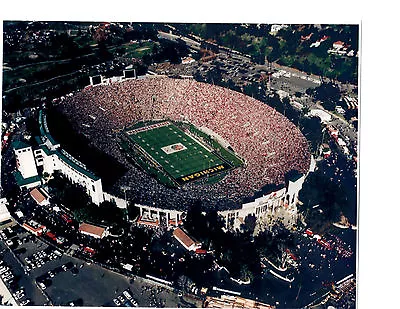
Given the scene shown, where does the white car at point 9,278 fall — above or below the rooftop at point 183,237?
below

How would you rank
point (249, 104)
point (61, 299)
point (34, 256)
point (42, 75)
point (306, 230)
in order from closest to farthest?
1. point (61, 299)
2. point (34, 256)
3. point (306, 230)
4. point (42, 75)
5. point (249, 104)

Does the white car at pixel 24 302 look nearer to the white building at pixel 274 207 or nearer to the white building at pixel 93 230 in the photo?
the white building at pixel 93 230

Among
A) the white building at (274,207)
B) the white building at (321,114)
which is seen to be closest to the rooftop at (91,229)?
the white building at (274,207)

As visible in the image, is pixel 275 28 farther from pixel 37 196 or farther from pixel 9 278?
pixel 9 278

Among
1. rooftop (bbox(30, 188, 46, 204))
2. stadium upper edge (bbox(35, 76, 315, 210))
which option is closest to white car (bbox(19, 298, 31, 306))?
rooftop (bbox(30, 188, 46, 204))

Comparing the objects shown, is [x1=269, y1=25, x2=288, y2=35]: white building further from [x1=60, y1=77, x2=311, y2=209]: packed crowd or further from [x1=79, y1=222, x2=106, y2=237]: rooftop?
[x1=79, y1=222, x2=106, y2=237]: rooftop

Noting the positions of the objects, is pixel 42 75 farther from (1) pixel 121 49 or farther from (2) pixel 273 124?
(2) pixel 273 124

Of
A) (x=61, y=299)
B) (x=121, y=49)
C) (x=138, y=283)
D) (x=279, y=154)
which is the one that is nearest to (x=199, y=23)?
(x=121, y=49)
